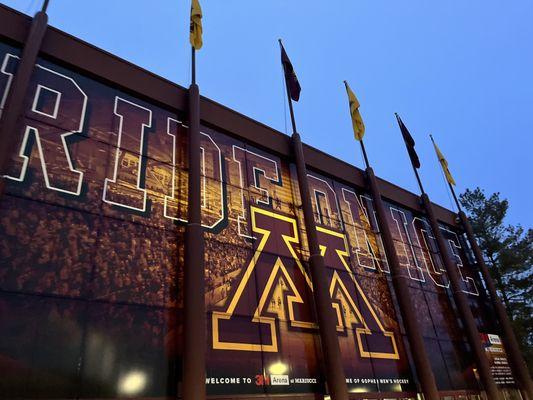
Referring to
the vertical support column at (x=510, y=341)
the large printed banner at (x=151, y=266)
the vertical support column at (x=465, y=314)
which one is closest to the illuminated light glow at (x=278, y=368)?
the large printed banner at (x=151, y=266)

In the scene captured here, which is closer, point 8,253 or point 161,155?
point 8,253

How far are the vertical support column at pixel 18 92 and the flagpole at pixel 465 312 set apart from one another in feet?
61.7

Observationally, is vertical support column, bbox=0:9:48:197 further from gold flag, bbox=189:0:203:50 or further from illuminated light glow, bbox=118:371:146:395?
gold flag, bbox=189:0:203:50

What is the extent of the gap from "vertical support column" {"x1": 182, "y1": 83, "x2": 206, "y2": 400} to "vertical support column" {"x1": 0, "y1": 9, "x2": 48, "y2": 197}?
14.2 ft

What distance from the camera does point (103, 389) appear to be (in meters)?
7.72

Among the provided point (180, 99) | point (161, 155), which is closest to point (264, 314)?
point (161, 155)

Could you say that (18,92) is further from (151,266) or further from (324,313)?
(324,313)

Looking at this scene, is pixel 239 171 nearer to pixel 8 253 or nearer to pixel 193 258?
pixel 193 258

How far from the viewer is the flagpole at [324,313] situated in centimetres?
1112

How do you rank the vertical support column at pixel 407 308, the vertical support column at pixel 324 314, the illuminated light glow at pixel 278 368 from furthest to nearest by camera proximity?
the vertical support column at pixel 407 308 → the vertical support column at pixel 324 314 → the illuminated light glow at pixel 278 368

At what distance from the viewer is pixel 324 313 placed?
12.0m

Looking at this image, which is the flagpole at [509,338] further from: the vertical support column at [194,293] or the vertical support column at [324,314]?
the vertical support column at [194,293]

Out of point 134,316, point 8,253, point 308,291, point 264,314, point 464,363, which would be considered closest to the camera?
point 8,253

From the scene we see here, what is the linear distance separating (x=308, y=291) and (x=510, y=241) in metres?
23.3
